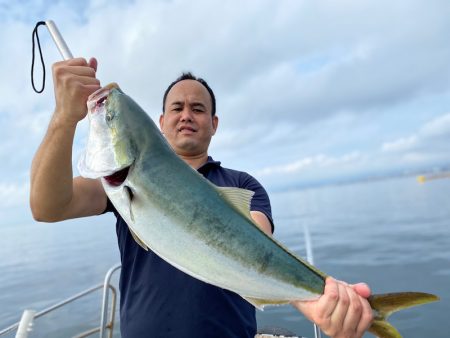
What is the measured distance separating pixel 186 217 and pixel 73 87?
119cm

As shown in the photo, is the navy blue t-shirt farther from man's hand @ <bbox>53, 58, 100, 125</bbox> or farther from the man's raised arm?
man's hand @ <bbox>53, 58, 100, 125</bbox>

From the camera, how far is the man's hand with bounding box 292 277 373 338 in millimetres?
2201

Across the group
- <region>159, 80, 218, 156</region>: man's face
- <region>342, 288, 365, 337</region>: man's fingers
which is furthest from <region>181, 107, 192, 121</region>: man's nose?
<region>342, 288, 365, 337</region>: man's fingers

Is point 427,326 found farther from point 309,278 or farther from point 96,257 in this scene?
point 96,257

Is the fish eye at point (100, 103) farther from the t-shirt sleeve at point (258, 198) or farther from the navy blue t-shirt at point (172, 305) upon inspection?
the t-shirt sleeve at point (258, 198)

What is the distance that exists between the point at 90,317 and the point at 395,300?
11.1 m

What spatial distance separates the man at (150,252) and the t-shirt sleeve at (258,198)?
0.5 inches

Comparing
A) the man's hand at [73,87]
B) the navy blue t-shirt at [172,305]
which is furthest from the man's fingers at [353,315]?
the man's hand at [73,87]

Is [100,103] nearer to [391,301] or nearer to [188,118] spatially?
[188,118]

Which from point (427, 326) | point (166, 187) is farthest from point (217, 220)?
point (427, 326)

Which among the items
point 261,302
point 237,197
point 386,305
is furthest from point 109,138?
point 386,305

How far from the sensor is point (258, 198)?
3.59 meters

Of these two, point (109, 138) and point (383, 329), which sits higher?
point (109, 138)

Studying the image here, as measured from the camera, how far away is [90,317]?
434 inches
